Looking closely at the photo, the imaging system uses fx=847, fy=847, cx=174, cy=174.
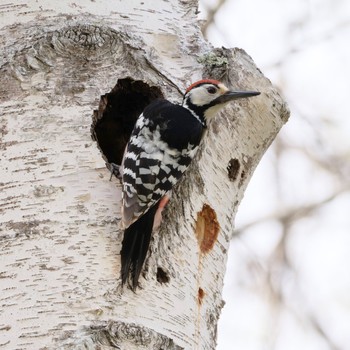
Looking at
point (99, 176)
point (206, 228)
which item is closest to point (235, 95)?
point (206, 228)

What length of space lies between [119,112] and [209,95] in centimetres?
61

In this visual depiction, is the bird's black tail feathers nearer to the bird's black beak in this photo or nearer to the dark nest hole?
the dark nest hole

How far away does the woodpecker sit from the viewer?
8.76 ft

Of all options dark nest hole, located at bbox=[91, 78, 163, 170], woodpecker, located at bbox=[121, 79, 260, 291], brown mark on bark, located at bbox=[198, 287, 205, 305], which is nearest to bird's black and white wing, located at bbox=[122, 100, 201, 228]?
woodpecker, located at bbox=[121, 79, 260, 291]

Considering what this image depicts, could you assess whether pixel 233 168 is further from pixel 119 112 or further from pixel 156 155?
pixel 119 112

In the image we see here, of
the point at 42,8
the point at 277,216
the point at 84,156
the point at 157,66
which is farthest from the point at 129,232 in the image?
the point at 277,216

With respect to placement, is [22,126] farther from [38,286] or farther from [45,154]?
[38,286]

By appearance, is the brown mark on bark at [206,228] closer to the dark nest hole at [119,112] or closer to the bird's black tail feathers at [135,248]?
the bird's black tail feathers at [135,248]

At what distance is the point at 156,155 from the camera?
3283 millimetres

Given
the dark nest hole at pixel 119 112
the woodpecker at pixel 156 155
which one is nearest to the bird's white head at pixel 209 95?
the woodpecker at pixel 156 155

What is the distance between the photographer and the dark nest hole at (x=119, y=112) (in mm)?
3189

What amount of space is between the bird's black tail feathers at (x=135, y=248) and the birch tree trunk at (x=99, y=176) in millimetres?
31

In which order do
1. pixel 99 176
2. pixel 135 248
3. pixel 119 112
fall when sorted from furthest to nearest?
pixel 119 112 → pixel 99 176 → pixel 135 248

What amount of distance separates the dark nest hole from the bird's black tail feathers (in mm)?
402
